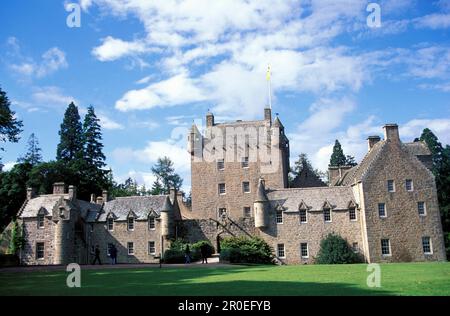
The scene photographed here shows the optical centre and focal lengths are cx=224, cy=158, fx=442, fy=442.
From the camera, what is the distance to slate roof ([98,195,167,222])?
4775cm

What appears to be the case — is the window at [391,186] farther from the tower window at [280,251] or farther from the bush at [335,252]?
the tower window at [280,251]

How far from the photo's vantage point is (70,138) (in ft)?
227

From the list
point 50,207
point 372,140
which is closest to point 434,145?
point 372,140

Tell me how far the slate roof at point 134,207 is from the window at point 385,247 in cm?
2247

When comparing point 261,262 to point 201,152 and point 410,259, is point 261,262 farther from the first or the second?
point 201,152

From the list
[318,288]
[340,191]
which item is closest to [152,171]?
[340,191]

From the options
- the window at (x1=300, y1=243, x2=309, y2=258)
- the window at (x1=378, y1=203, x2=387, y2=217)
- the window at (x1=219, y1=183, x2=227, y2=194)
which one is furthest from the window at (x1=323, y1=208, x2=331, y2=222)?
the window at (x1=219, y1=183, x2=227, y2=194)

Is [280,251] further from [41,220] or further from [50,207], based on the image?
[41,220]

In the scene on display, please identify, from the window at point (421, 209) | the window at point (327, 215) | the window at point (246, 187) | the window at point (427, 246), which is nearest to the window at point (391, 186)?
the window at point (421, 209)

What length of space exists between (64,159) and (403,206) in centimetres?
4950

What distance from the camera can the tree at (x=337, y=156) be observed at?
75438 mm

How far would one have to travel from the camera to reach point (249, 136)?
5503 centimetres
